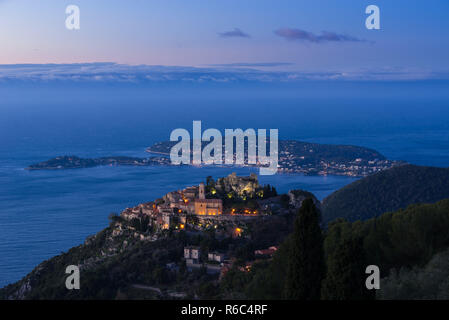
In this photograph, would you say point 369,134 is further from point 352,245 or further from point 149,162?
point 352,245

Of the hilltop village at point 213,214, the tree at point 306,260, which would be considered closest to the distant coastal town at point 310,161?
the hilltop village at point 213,214

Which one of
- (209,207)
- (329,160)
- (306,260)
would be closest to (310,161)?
(329,160)

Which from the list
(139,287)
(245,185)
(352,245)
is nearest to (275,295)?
(352,245)

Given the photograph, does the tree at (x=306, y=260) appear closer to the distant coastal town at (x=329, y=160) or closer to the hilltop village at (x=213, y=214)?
the hilltop village at (x=213, y=214)

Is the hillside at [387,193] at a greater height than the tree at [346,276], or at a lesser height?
lesser

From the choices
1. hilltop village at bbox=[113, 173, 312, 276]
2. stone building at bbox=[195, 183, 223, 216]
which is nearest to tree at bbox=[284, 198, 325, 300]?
hilltop village at bbox=[113, 173, 312, 276]

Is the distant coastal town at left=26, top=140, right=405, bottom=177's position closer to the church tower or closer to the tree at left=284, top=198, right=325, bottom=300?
the church tower
